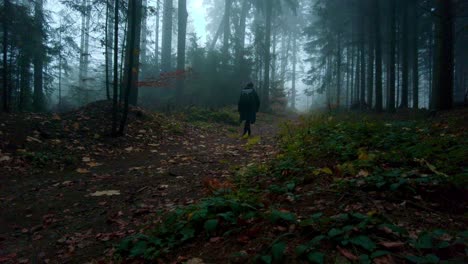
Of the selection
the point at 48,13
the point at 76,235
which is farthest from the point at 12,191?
the point at 48,13

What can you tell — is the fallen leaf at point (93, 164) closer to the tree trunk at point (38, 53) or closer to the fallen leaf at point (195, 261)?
the fallen leaf at point (195, 261)

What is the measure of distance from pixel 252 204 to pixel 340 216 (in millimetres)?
982

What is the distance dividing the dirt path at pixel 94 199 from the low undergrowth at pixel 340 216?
0.72 meters

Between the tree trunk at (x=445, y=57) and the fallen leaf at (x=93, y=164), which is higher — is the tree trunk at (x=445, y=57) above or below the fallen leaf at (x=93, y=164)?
above

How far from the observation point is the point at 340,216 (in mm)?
2549

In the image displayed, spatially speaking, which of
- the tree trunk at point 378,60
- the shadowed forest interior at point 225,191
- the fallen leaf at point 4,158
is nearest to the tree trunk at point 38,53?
the shadowed forest interior at point 225,191

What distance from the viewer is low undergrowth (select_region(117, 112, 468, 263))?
214 cm

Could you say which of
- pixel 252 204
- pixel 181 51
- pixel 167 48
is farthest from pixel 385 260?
pixel 167 48

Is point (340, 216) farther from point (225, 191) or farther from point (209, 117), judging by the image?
point (209, 117)

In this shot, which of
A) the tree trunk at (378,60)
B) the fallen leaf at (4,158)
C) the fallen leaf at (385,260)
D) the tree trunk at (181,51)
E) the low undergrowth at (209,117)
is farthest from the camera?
the tree trunk at (181,51)

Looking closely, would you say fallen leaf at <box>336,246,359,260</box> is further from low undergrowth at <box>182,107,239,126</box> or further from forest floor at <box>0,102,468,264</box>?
low undergrowth at <box>182,107,239,126</box>

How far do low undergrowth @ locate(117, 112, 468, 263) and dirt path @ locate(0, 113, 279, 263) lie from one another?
0.72 meters

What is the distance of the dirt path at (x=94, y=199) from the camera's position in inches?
141

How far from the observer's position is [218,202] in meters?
3.15
